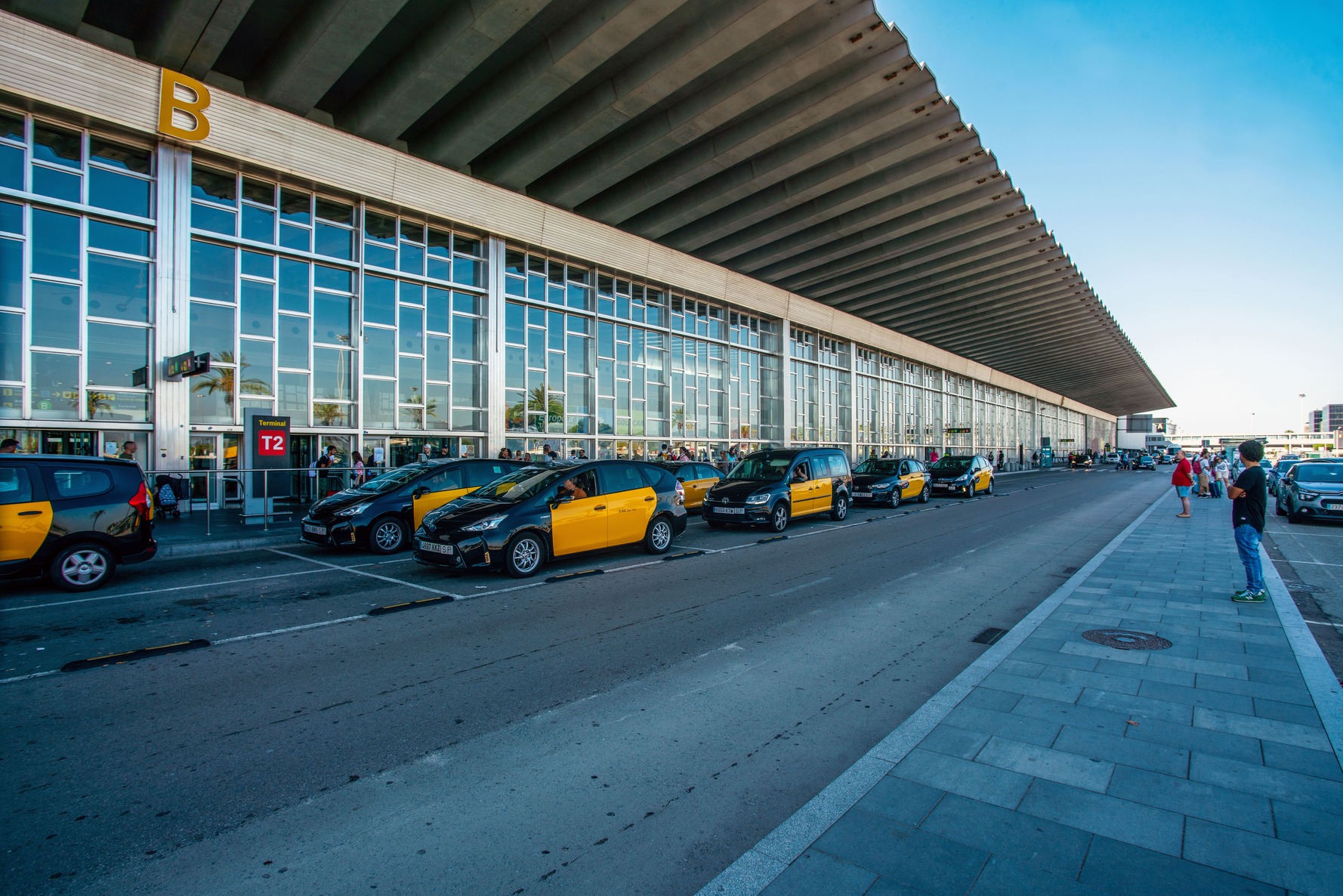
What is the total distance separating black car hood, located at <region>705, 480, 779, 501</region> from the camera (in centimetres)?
1470

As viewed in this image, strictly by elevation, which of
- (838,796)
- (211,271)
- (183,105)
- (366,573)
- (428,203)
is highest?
(183,105)

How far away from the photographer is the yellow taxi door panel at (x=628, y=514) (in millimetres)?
10594

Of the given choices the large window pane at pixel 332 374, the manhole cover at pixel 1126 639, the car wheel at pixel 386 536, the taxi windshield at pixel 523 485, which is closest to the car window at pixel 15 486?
the car wheel at pixel 386 536

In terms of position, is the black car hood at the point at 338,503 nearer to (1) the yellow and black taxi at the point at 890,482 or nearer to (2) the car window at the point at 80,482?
(2) the car window at the point at 80,482

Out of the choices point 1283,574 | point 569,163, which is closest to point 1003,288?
point 569,163

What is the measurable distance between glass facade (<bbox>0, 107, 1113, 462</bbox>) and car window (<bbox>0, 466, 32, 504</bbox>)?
785 cm

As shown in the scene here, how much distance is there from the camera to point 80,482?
27.7 feet

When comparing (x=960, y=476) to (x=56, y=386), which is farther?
(x=960, y=476)

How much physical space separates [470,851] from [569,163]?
68.6ft

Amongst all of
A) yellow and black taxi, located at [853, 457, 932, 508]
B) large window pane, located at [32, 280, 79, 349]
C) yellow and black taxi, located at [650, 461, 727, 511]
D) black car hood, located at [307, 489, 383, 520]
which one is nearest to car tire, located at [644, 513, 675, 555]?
black car hood, located at [307, 489, 383, 520]

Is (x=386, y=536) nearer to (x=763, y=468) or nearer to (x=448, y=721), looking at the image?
(x=448, y=721)

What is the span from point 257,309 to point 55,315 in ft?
12.5

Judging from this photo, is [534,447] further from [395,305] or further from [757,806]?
[757,806]

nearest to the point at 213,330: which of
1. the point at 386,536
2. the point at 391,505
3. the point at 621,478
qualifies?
the point at 391,505
